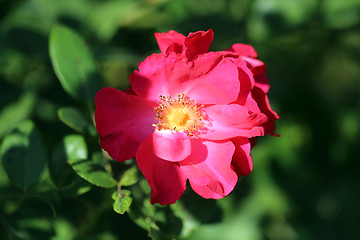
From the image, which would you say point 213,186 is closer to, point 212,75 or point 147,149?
point 147,149

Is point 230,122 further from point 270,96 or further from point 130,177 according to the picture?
point 270,96

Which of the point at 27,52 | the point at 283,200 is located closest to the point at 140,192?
the point at 27,52

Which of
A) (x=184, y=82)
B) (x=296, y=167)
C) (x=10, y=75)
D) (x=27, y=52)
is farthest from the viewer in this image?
(x=296, y=167)

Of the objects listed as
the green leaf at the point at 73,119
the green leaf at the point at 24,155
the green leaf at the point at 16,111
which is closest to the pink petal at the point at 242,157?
the green leaf at the point at 73,119

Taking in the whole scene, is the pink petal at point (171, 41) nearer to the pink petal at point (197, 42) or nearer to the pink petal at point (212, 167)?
the pink petal at point (197, 42)

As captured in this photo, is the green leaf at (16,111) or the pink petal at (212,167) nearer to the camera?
the pink petal at (212,167)
